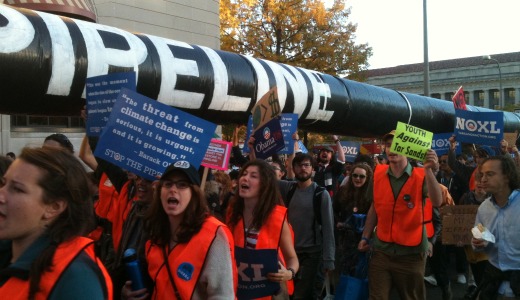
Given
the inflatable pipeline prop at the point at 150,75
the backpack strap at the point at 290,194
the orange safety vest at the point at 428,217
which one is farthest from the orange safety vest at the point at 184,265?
the orange safety vest at the point at 428,217

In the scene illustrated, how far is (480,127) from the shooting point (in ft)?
24.8

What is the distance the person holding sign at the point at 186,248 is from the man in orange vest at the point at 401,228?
245 cm

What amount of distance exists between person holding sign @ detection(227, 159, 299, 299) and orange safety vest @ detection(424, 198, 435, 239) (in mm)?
1744

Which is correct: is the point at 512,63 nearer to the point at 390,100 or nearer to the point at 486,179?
the point at 390,100

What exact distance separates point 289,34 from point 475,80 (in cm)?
5337

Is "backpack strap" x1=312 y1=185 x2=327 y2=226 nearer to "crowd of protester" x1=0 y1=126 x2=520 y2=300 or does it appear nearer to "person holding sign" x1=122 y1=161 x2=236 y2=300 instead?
"crowd of protester" x1=0 y1=126 x2=520 y2=300

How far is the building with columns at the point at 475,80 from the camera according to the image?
6881 centimetres

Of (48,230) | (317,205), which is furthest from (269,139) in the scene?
(48,230)

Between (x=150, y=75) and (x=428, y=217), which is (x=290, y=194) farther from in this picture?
(x=150, y=75)

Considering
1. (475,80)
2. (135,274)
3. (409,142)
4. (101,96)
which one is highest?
(475,80)

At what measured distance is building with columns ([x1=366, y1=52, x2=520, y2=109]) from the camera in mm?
68812

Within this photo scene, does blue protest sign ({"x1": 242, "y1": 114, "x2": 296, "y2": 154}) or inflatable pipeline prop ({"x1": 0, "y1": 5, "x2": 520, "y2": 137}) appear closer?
inflatable pipeline prop ({"x1": 0, "y1": 5, "x2": 520, "y2": 137})

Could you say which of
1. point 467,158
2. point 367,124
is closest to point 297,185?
point 367,124

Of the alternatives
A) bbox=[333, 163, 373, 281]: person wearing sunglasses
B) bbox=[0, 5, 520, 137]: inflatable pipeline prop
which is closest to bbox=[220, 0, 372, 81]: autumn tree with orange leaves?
bbox=[0, 5, 520, 137]: inflatable pipeline prop
